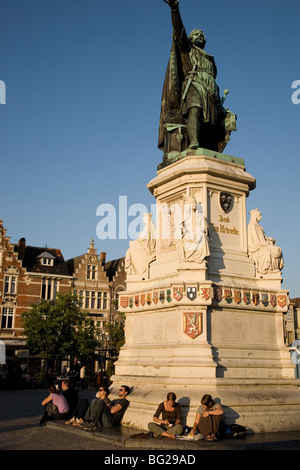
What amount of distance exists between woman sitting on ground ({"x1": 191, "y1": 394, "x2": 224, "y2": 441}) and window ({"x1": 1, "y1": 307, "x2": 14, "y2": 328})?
44.3 m

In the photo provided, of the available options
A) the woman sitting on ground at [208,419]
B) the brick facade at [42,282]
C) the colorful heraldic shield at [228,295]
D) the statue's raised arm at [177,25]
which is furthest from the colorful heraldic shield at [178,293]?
the brick facade at [42,282]

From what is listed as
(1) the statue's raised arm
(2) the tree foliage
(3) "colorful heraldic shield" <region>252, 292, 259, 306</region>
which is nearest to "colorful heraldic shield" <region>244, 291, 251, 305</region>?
(3) "colorful heraldic shield" <region>252, 292, 259, 306</region>

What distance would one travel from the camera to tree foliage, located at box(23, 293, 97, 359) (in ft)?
137

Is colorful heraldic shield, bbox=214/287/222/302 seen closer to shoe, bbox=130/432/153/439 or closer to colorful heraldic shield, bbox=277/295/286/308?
colorful heraldic shield, bbox=277/295/286/308

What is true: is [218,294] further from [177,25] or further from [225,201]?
[177,25]

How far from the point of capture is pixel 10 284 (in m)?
52.1

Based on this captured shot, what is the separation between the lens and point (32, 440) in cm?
977

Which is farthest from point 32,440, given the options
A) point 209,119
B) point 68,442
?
point 209,119

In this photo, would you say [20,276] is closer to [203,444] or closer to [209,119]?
[209,119]

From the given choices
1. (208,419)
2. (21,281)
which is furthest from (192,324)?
(21,281)

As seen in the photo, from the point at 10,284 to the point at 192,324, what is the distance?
4414cm

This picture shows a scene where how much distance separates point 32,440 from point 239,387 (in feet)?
14.4

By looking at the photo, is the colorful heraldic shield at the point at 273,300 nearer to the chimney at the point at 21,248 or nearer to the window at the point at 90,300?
the chimney at the point at 21,248
